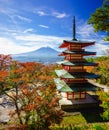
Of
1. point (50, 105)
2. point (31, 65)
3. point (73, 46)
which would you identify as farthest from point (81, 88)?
point (31, 65)

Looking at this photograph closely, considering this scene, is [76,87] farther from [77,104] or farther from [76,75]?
[77,104]

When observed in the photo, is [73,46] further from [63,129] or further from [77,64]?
[63,129]

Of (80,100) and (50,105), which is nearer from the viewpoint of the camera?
(50,105)

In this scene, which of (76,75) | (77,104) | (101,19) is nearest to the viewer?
(101,19)

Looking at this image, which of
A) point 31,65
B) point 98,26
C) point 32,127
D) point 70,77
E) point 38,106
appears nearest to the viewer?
point 98,26

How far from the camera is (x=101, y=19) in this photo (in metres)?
10.7

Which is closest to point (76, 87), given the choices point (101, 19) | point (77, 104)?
point (77, 104)

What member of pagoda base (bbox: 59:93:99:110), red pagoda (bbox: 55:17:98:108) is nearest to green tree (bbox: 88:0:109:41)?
red pagoda (bbox: 55:17:98:108)

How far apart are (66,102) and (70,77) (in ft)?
9.90

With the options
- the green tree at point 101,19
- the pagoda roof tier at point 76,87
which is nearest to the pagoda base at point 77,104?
the pagoda roof tier at point 76,87

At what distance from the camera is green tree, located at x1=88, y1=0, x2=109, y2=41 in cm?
1038

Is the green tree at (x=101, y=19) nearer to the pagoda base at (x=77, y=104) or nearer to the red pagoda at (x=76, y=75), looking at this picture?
the red pagoda at (x=76, y=75)

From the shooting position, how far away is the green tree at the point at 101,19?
10383 mm

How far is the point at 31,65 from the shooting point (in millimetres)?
34250
